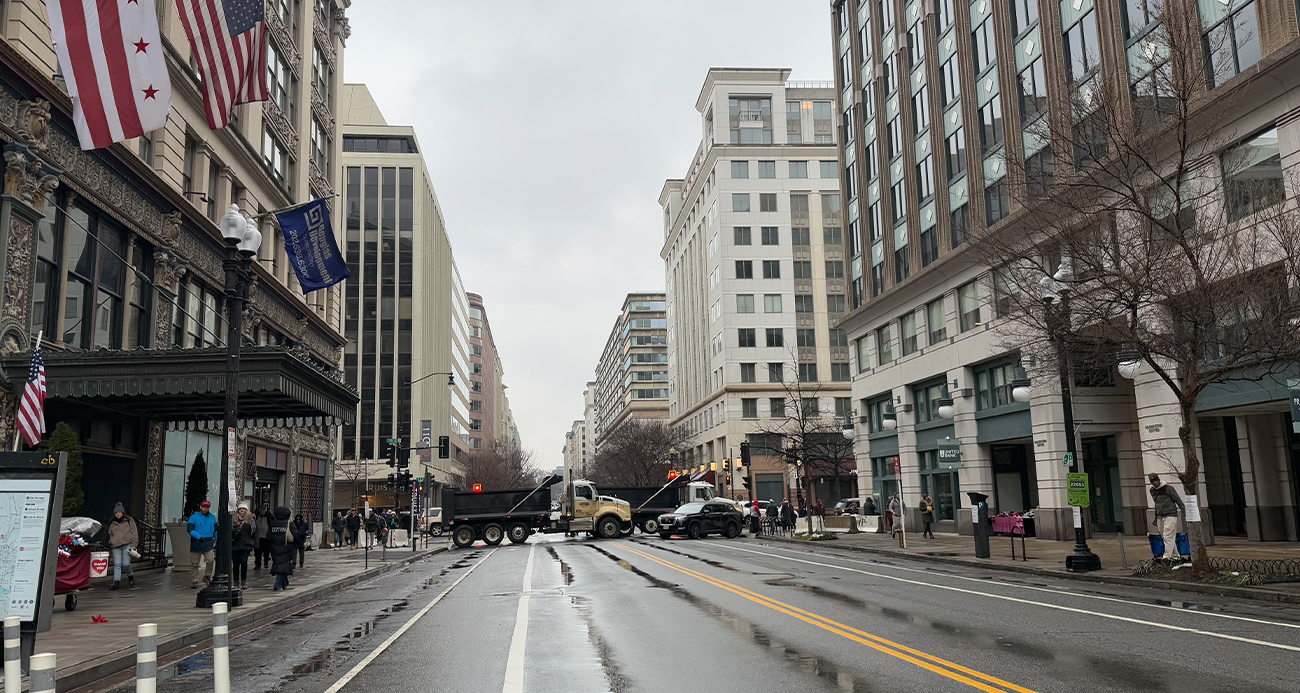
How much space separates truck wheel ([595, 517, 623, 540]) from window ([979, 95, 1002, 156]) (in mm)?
23748

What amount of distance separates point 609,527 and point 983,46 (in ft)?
89.0

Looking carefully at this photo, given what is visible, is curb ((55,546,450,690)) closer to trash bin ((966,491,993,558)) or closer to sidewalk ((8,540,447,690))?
sidewalk ((8,540,447,690))

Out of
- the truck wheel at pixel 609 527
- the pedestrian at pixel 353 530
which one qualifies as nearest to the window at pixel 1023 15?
the truck wheel at pixel 609 527

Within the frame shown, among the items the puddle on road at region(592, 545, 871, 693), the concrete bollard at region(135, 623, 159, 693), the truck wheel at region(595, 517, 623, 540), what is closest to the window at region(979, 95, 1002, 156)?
the truck wheel at region(595, 517, 623, 540)

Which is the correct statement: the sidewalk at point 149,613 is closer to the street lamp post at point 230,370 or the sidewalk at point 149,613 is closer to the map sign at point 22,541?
the street lamp post at point 230,370

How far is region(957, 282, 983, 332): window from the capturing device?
117 ft

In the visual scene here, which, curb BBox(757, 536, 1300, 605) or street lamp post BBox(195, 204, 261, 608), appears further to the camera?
street lamp post BBox(195, 204, 261, 608)

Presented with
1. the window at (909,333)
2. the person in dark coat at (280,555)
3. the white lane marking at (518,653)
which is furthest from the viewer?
the window at (909,333)

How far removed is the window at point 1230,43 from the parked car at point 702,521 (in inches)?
1090

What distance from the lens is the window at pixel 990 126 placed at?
1366 inches

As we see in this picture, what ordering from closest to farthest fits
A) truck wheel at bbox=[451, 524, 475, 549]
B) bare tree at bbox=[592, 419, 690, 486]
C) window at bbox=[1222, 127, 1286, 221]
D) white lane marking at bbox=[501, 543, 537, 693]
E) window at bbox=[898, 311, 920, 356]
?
white lane marking at bbox=[501, 543, 537, 693]
window at bbox=[1222, 127, 1286, 221]
truck wheel at bbox=[451, 524, 475, 549]
window at bbox=[898, 311, 920, 356]
bare tree at bbox=[592, 419, 690, 486]

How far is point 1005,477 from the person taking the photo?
37.8 meters

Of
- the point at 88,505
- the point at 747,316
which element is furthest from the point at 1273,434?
the point at 747,316

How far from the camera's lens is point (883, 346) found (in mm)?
46062
